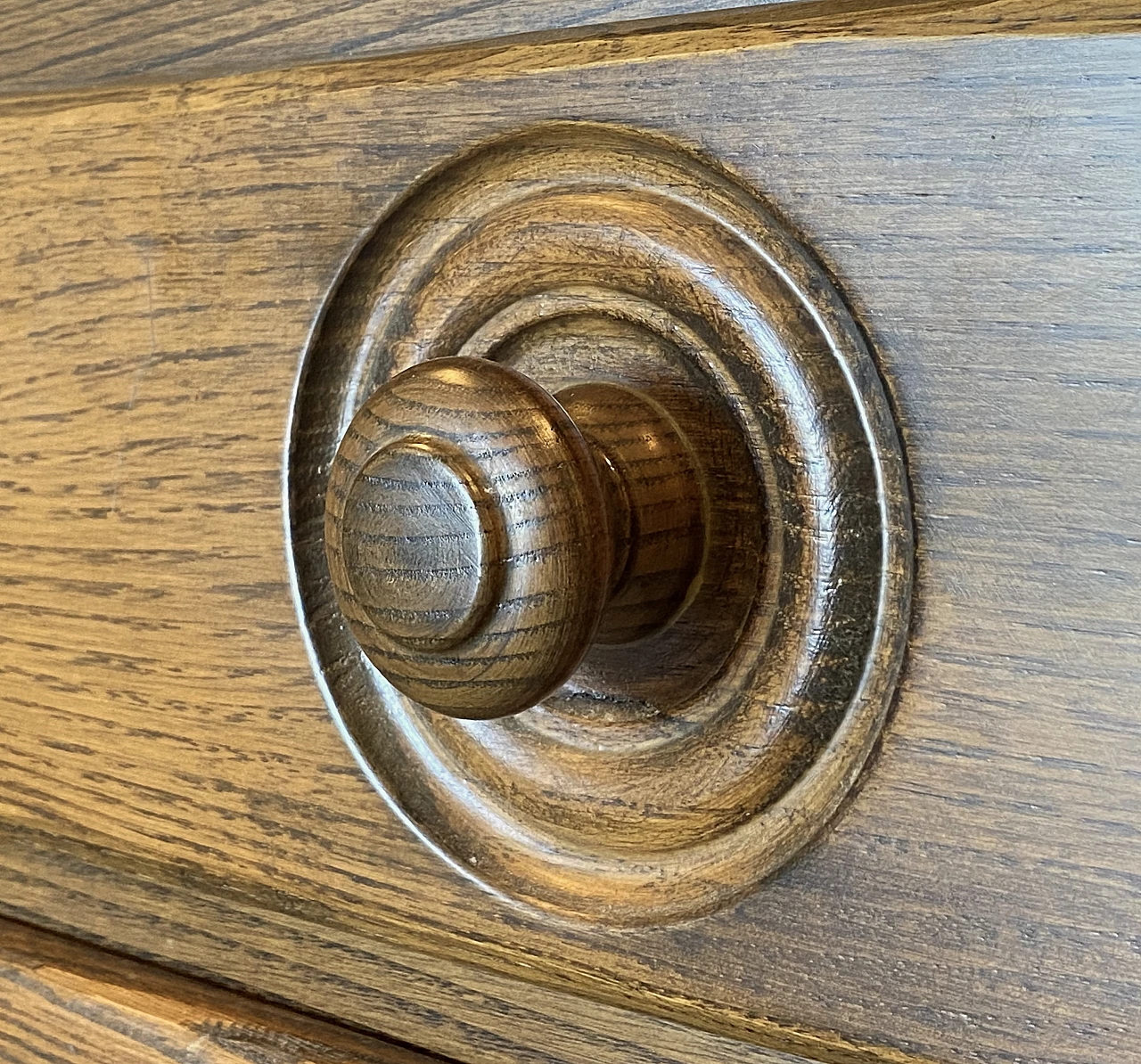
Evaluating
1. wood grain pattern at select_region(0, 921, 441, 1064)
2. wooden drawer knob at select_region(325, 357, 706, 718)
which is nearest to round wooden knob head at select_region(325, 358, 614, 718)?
wooden drawer knob at select_region(325, 357, 706, 718)

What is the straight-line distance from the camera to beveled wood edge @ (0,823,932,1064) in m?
0.27

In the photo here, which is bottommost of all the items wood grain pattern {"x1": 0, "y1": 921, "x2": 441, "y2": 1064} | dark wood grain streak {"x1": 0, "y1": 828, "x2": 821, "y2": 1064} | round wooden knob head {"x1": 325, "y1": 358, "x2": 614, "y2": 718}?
wood grain pattern {"x1": 0, "y1": 921, "x2": 441, "y2": 1064}

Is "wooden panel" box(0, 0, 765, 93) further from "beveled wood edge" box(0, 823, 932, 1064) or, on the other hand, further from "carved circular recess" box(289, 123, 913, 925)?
"beveled wood edge" box(0, 823, 932, 1064)

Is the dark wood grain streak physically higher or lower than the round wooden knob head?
lower

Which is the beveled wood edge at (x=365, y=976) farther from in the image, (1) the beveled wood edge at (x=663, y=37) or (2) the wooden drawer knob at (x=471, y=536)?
(1) the beveled wood edge at (x=663, y=37)

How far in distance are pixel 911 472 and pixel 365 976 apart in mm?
Answer: 188

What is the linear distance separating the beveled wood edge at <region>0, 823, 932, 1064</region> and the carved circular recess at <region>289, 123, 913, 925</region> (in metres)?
0.03

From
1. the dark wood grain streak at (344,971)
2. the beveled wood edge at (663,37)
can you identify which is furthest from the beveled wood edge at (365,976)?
the beveled wood edge at (663,37)

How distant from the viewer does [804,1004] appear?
0.25 metres

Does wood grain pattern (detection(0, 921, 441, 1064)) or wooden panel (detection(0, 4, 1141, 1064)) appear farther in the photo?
wood grain pattern (detection(0, 921, 441, 1064))

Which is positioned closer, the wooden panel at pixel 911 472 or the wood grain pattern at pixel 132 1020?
the wooden panel at pixel 911 472

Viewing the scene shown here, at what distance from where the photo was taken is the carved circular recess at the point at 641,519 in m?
0.24

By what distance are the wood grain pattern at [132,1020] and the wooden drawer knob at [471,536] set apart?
0.41ft

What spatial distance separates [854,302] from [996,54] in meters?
0.05
